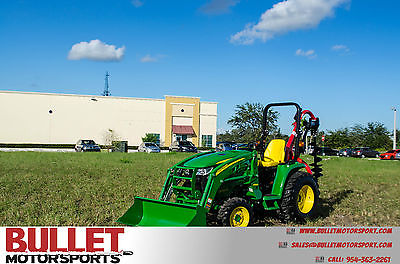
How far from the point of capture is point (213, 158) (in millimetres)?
6391

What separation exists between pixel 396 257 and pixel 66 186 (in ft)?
28.2

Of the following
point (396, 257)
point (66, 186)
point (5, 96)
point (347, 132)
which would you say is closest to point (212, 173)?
point (396, 257)

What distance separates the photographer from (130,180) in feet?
39.9

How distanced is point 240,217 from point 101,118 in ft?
157

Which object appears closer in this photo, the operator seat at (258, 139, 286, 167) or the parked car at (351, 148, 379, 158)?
the operator seat at (258, 139, 286, 167)

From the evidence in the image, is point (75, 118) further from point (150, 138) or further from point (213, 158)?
point (213, 158)

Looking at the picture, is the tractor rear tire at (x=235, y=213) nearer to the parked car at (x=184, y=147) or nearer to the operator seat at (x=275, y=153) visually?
the operator seat at (x=275, y=153)

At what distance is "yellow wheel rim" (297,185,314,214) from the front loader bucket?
283 centimetres

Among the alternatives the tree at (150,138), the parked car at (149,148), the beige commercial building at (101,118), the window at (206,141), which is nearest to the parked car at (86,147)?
→ the parked car at (149,148)

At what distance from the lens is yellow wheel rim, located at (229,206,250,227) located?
232 inches

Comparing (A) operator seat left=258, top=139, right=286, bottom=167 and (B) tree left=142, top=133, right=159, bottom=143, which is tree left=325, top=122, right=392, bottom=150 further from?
(A) operator seat left=258, top=139, right=286, bottom=167

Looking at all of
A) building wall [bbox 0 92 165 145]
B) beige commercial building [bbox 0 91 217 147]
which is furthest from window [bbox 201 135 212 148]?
building wall [bbox 0 92 165 145]

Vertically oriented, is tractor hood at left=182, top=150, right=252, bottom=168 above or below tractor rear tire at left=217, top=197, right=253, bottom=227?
above

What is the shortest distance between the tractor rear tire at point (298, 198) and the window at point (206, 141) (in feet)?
156
